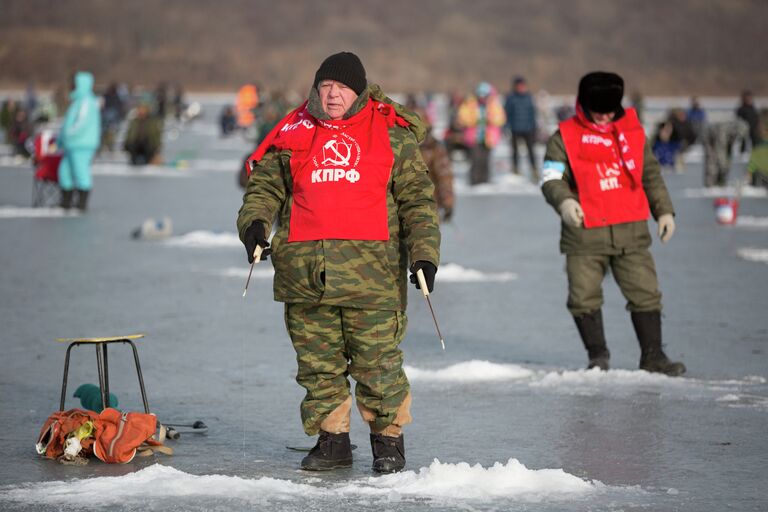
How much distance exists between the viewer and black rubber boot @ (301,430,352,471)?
5.25 meters

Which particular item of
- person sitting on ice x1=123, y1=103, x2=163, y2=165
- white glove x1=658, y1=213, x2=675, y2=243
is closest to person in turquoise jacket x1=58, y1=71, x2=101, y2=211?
person sitting on ice x1=123, y1=103, x2=163, y2=165

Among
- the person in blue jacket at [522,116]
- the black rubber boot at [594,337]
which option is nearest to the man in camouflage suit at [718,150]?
the person in blue jacket at [522,116]

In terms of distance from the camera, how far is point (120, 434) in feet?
17.6

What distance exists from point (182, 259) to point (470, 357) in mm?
5327

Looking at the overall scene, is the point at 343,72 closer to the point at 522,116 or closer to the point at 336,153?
the point at 336,153

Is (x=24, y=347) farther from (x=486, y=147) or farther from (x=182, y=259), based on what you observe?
(x=486, y=147)

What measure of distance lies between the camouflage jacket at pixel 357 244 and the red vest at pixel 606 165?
2.15 m

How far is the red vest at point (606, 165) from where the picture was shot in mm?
7312

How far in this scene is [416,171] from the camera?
207 inches

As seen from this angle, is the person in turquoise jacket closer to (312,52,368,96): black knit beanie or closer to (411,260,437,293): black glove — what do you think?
(312,52,368,96): black knit beanie

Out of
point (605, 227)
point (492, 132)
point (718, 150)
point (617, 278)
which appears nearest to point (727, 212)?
point (718, 150)

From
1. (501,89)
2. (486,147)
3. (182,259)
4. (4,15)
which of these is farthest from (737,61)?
(182,259)

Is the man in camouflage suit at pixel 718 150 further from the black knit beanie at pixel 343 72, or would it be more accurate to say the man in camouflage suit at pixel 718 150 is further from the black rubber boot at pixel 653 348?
the black knit beanie at pixel 343 72

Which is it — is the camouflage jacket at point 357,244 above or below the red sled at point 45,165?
below
